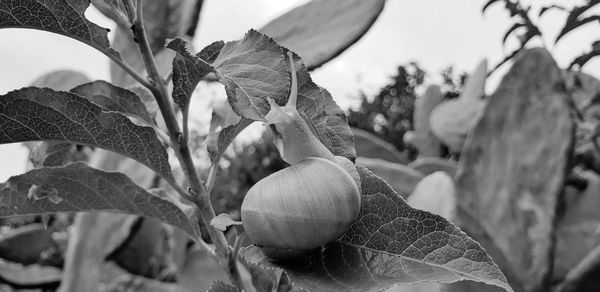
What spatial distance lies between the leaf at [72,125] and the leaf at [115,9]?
0.06 m

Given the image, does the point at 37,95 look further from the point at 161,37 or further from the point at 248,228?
the point at 161,37

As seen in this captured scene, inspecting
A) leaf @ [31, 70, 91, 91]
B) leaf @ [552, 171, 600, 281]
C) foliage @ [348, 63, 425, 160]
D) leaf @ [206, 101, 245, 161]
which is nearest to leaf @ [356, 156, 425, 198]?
leaf @ [552, 171, 600, 281]

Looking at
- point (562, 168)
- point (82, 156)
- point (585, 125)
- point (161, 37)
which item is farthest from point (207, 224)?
point (82, 156)

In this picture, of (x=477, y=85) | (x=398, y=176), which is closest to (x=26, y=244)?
(x=398, y=176)

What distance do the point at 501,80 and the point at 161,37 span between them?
62 centimetres

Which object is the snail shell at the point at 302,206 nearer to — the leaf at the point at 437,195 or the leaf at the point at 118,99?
the leaf at the point at 118,99

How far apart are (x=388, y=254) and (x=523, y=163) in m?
0.94

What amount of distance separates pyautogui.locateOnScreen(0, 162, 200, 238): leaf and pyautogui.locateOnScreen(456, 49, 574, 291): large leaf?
0.86 m

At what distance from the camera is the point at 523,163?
113 cm

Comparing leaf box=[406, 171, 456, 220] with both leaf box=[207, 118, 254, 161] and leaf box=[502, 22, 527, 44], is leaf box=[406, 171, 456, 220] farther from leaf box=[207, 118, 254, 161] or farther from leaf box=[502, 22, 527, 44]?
leaf box=[207, 118, 254, 161]

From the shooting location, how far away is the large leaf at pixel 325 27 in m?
0.46

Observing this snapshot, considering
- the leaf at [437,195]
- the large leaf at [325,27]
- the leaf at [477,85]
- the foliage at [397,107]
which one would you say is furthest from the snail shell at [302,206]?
the foliage at [397,107]

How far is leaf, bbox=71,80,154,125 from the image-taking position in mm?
357

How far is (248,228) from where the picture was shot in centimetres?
24
